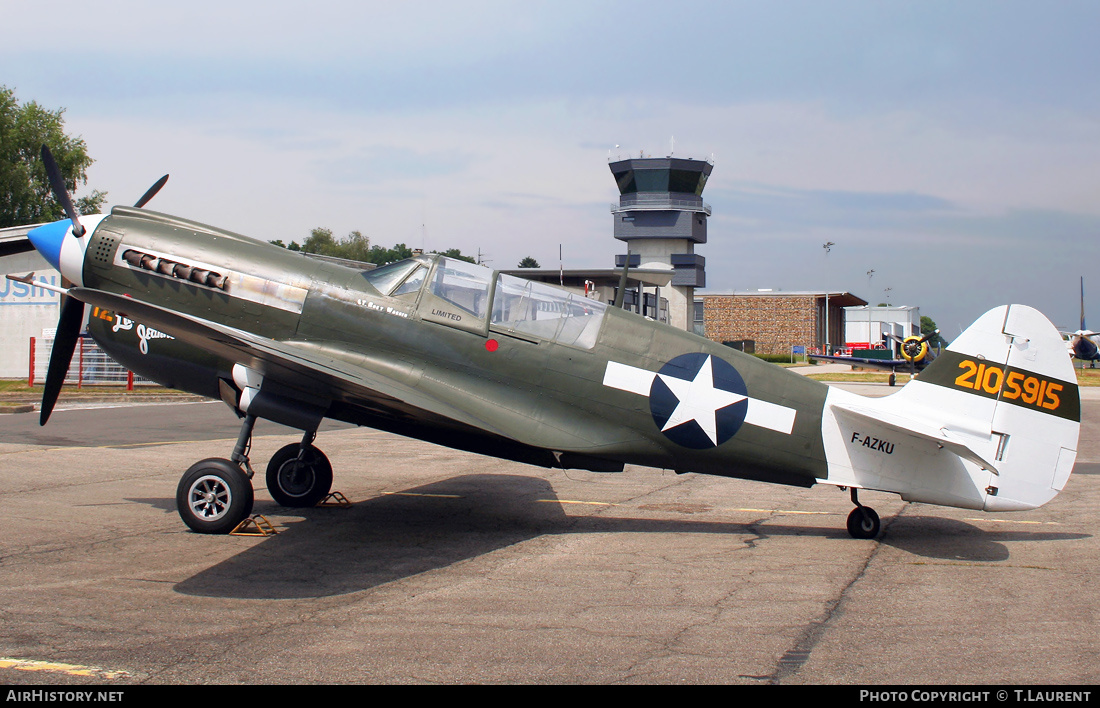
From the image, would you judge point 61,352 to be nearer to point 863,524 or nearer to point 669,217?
point 863,524

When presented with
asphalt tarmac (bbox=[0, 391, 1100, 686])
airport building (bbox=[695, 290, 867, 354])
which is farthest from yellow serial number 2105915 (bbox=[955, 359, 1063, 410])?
airport building (bbox=[695, 290, 867, 354])

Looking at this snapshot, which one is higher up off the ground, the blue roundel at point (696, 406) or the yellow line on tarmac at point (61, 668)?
the blue roundel at point (696, 406)

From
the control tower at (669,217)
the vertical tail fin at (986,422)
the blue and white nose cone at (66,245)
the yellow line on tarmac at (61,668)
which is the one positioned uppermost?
the control tower at (669,217)

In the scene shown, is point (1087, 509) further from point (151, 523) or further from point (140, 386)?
point (140, 386)

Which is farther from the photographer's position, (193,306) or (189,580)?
(193,306)

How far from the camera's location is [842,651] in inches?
183

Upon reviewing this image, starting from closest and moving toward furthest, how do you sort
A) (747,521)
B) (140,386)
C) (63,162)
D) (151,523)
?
(151,523) < (747,521) < (140,386) < (63,162)

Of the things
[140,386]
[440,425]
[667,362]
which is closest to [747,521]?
[667,362]

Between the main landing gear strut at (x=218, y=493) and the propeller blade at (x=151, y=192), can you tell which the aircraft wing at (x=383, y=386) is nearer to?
the main landing gear strut at (x=218, y=493)

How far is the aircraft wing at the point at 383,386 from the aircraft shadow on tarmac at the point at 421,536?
3.50 feet

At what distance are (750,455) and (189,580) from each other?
492cm

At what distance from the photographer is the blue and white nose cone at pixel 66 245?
794cm

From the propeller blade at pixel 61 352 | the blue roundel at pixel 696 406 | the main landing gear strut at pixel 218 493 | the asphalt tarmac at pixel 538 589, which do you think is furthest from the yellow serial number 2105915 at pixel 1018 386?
the propeller blade at pixel 61 352

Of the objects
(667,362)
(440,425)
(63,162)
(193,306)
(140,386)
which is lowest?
(140,386)
